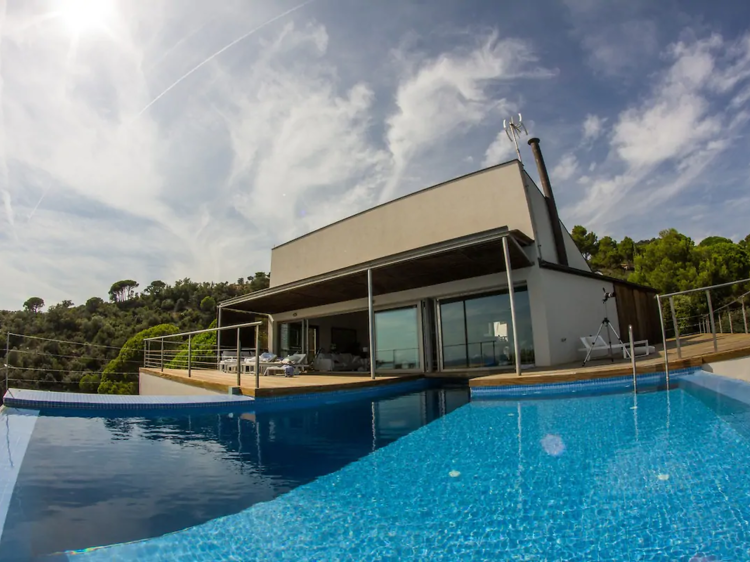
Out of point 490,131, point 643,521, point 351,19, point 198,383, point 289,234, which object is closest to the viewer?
point 643,521

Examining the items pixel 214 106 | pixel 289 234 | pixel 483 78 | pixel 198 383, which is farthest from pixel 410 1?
pixel 289 234

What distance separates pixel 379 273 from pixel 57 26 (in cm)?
723

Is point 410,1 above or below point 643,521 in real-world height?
above

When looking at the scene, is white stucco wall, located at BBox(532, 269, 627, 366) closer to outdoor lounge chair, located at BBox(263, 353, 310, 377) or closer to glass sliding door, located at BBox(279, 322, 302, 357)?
outdoor lounge chair, located at BBox(263, 353, 310, 377)

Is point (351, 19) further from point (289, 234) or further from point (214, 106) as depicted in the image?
point (289, 234)

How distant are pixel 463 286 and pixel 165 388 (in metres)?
8.70

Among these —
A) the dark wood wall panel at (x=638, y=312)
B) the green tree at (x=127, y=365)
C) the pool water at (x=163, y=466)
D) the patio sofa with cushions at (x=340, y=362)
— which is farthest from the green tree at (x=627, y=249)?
the green tree at (x=127, y=365)

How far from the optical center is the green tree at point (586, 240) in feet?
126

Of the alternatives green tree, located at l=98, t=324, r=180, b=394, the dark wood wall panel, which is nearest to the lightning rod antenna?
the dark wood wall panel

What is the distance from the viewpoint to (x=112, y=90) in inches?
249

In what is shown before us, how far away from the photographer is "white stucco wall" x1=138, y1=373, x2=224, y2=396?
29.0 feet

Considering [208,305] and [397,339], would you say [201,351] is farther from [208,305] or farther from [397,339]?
[208,305]

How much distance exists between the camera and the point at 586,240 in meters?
38.5

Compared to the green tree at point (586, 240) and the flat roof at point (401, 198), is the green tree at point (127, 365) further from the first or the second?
the green tree at point (586, 240)
